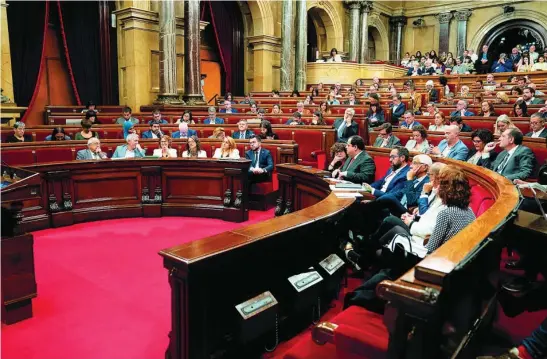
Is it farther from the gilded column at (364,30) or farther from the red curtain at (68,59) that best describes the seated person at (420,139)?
the gilded column at (364,30)

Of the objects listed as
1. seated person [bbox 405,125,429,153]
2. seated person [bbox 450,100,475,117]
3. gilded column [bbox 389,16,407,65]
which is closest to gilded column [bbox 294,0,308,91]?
seated person [bbox 450,100,475,117]

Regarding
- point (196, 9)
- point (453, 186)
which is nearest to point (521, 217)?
point (453, 186)

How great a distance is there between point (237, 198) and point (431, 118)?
13.3ft

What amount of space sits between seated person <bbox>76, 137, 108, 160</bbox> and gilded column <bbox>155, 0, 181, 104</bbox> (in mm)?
4976

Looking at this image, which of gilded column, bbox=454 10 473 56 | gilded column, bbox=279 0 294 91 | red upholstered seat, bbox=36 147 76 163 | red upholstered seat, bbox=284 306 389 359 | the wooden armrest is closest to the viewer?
red upholstered seat, bbox=284 306 389 359

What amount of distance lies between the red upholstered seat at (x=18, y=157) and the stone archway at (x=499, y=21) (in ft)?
61.5

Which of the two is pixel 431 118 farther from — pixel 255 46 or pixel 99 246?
pixel 255 46

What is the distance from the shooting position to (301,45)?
575 inches

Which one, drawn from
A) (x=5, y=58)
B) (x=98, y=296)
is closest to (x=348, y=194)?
(x=98, y=296)

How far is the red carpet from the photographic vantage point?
254 cm

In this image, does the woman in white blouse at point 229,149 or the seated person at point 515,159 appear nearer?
the seated person at point 515,159

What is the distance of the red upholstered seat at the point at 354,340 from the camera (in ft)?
5.61

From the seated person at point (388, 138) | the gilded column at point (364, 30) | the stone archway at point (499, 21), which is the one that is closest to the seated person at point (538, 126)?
the seated person at point (388, 138)

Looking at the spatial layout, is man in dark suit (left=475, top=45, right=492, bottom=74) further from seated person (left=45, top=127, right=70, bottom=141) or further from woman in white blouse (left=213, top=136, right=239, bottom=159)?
seated person (left=45, top=127, right=70, bottom=141)
